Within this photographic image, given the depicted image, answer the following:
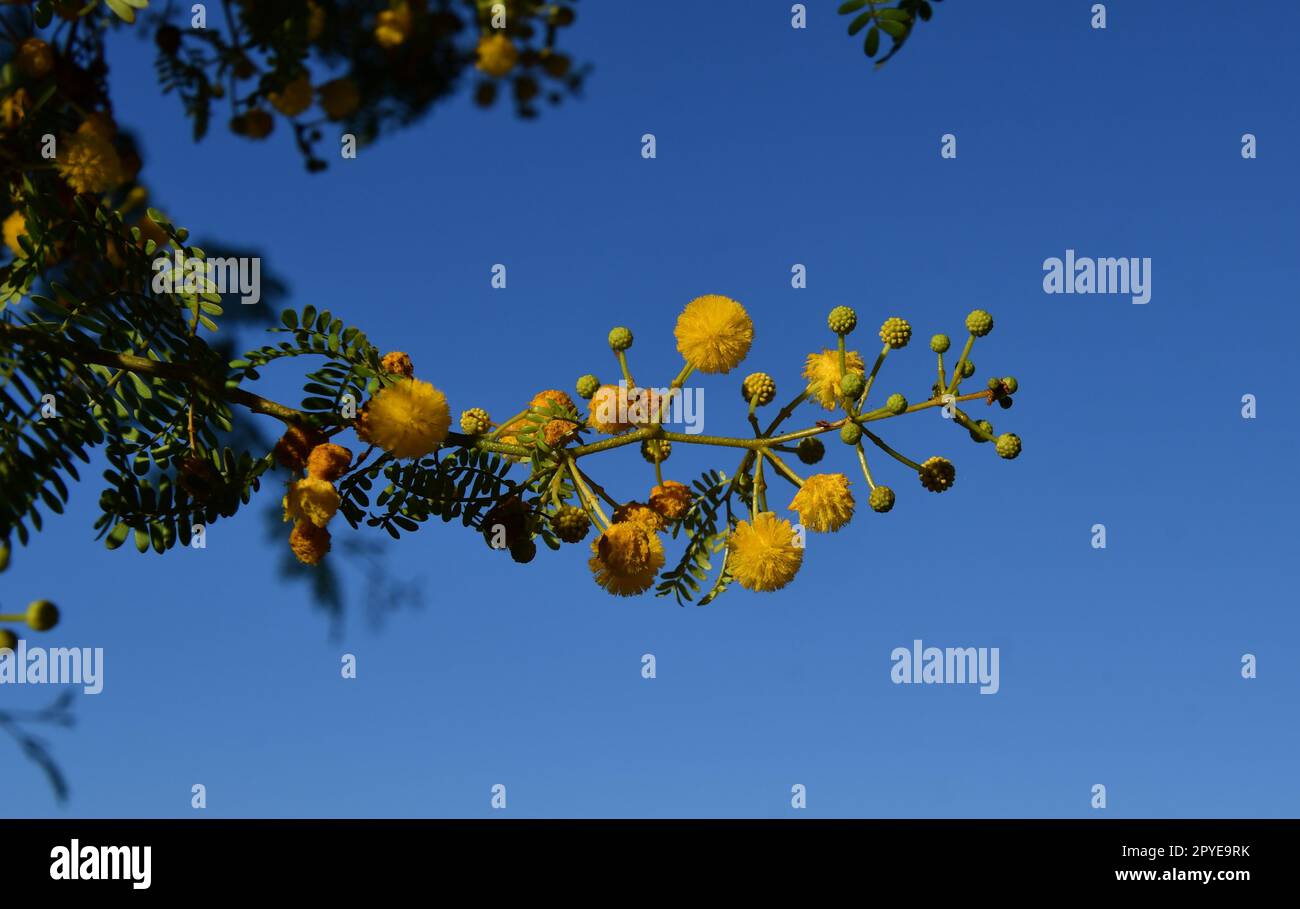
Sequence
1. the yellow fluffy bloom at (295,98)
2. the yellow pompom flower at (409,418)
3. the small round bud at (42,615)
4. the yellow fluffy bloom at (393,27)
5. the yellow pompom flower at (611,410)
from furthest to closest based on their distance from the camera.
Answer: the yellow pompom flower at (611,410), the yellow pompom flower at (409,418), the yellow fluffy bloom at (295,98), the yellow fluffy bloom at (393,27), the small round bud at (42,615)

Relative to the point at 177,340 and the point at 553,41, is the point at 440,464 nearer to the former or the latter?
the point at 177,340

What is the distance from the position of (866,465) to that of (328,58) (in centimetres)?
179

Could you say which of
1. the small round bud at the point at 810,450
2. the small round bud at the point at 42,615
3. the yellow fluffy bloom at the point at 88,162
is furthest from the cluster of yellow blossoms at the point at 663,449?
the small round bud at the point at 42,615

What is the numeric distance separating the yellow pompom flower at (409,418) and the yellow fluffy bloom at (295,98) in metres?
0.86

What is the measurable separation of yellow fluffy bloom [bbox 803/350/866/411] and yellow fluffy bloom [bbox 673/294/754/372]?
0.85ft

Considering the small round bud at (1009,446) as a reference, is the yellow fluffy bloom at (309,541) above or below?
below

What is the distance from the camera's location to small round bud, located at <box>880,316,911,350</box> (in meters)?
3.60

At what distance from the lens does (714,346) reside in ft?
11.7

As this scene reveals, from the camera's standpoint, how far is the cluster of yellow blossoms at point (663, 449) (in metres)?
3.50

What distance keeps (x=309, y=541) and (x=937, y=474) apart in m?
1.79

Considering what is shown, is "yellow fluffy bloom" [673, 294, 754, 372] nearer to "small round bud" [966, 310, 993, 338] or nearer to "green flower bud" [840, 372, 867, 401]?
"green flower bud" [840, 372, 867, 401]

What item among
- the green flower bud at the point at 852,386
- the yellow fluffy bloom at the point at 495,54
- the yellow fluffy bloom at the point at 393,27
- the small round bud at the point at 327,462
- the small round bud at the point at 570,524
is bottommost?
the small round bud at the point at 570,524

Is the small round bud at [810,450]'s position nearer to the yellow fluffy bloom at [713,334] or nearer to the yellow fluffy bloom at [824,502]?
the yellow fluffy bloom at [824,502]
